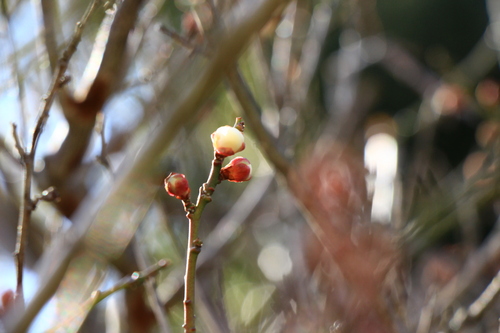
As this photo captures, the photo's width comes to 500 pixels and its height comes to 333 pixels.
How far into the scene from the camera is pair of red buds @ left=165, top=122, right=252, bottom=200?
0.72 metres

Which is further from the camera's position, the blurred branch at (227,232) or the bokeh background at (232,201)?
the blurred branch at (227,232)

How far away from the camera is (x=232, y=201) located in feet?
10.8

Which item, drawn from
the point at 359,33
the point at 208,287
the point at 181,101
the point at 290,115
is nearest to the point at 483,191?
the point at 290,115

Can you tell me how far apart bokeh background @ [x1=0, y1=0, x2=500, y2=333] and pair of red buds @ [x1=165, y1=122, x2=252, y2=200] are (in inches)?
11.2

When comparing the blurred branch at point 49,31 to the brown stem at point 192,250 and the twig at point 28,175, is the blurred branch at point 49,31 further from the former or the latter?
the brown stem at point 192,250

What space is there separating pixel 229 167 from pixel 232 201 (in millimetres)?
2514

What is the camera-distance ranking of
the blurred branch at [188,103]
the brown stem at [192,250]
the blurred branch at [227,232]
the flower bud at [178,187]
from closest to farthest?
the brown stem at [192,250], the flower bud at [178,187], the blurred branch at [188,103], the blurred branch at [227,232]

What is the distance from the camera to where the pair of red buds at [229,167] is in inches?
28.5

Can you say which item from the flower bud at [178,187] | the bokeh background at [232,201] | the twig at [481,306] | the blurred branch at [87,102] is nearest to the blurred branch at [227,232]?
the bokeh background at [232,201]

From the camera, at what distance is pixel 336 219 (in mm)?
1801

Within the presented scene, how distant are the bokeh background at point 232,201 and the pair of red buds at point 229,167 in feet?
0.93

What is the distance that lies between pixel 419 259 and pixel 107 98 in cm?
282

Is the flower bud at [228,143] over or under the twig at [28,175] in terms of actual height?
under

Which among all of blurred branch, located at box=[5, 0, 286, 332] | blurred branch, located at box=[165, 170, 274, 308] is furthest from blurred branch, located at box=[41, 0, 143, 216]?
blurred branch, located at box=[165, 170, 274, 308]
